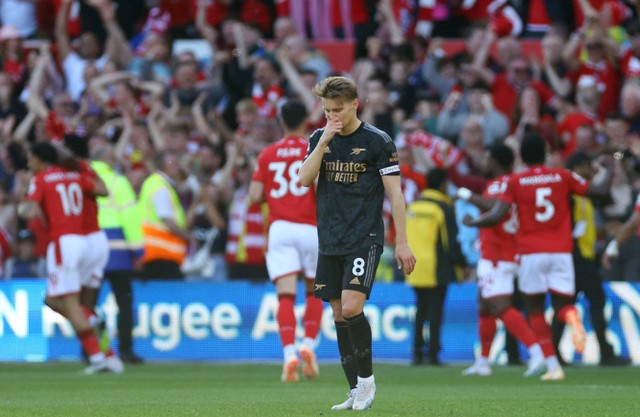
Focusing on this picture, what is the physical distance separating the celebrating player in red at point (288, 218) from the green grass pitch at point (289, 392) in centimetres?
59

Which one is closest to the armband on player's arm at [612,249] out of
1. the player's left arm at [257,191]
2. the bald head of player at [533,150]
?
the bald head of player at [533,150]

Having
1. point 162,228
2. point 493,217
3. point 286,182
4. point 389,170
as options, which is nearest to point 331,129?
point 389,170

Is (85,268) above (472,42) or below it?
below

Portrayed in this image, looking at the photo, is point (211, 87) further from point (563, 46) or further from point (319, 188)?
point (319, 188)

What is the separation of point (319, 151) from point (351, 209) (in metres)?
0.52

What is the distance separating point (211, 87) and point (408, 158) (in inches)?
168

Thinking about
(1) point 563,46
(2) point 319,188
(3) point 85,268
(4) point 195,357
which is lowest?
(4) point 195,357

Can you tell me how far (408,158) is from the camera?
19.5 metres

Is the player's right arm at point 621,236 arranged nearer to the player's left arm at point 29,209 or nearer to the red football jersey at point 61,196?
the red football jersey at point 61,196

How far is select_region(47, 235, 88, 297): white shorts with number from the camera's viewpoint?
15.7m

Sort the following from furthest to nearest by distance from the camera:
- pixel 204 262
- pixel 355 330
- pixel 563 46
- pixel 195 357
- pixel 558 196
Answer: pixel 563 46
pixel 204 262
pixel 195 357
pixel 558 196
pixel 355 330

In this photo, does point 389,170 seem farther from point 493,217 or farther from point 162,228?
point 162,228

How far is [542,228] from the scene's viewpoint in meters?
15.3

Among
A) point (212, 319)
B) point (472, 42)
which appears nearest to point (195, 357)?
point (212, 319)
